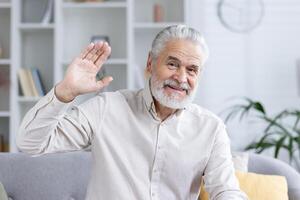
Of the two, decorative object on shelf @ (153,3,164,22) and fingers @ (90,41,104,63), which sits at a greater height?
decorative object on shelf @ (153,3,164,22)

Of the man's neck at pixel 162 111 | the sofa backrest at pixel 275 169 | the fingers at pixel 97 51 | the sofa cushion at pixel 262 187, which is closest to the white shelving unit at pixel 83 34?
the sofa backrest at pixel 275 169

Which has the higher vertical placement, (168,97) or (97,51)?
(97,51)

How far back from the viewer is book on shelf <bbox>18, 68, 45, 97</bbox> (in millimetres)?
3758

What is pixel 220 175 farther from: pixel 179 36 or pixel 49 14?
pixel 49 14

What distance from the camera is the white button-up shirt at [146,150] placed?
5.41 feet

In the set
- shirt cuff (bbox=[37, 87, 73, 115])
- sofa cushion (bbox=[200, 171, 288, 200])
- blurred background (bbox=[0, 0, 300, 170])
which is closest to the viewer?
shirt cuff (bbox=[37, 87, 73, 115])

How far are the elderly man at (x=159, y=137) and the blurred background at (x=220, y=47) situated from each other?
6.85 ft

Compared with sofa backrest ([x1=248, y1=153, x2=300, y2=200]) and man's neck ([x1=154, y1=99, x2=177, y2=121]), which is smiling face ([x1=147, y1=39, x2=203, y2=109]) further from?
sofa backrest ([x1=248, y1=153, x2=300, y2=200])

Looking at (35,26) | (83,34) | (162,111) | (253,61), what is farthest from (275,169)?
(35,26)

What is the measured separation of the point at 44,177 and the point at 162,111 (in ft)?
2.60

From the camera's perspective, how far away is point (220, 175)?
1689mm

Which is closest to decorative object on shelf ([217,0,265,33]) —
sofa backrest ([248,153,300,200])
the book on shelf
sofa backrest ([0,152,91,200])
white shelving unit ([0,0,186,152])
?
white shelving unit ([0,0,186,152])

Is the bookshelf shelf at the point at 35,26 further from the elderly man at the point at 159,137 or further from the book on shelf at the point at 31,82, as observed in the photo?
the elderly man at the point at 159,137

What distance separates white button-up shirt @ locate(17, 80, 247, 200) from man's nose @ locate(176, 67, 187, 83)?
0.45 feet
